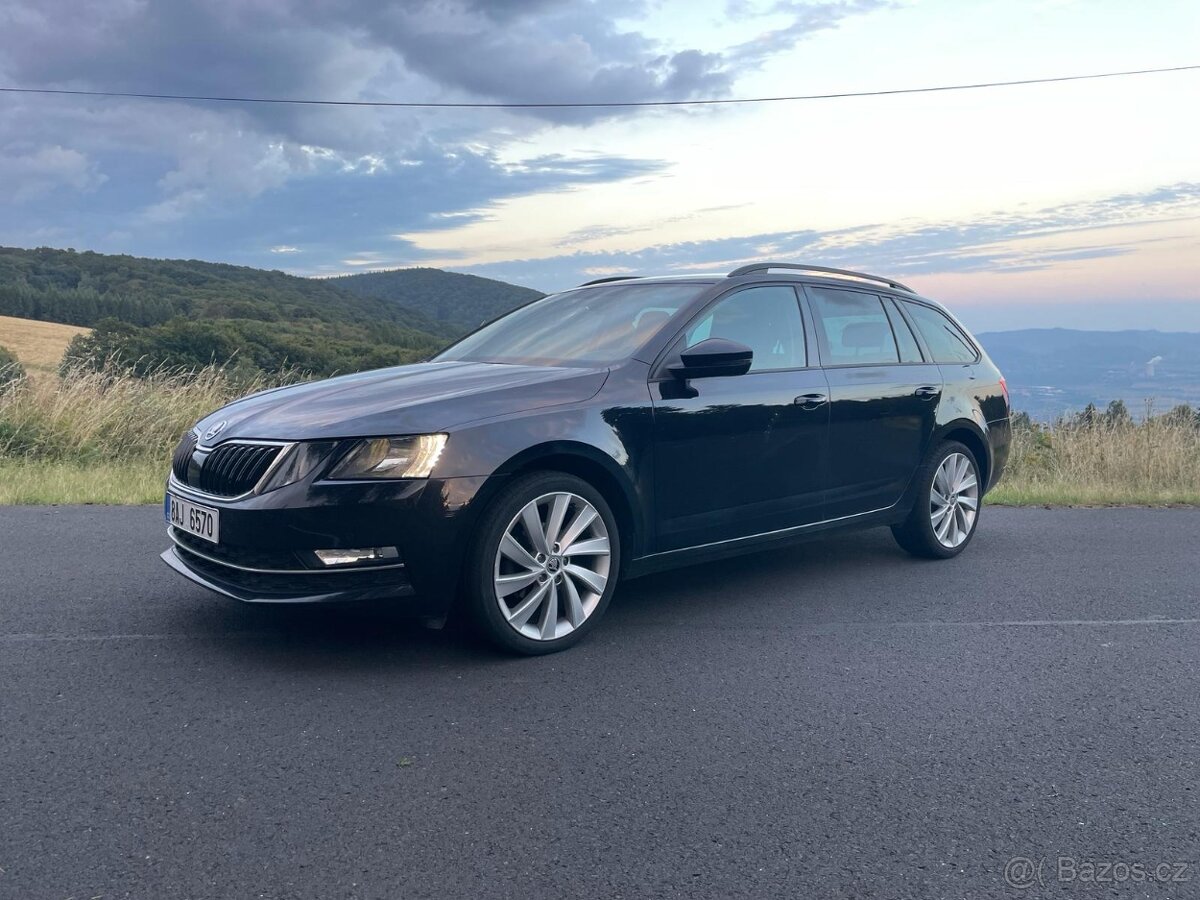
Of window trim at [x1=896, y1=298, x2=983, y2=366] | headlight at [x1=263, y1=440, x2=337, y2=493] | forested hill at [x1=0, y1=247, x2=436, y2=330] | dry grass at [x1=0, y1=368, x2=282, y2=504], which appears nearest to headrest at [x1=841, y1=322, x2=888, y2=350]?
window trim at [x1=896, y1=298, x2=983, y2=366]

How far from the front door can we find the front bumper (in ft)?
3.74

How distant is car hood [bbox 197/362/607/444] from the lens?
410 centimetres

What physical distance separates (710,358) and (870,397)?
151 centimetres

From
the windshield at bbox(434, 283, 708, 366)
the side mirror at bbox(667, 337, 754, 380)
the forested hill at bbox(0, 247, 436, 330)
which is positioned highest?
the forested hill at bbox(0, 247, 436, 330)

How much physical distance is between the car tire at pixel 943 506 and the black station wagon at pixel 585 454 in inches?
0.6

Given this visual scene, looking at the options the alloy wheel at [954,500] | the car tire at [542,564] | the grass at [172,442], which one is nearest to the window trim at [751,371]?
the car tire at [542,564]

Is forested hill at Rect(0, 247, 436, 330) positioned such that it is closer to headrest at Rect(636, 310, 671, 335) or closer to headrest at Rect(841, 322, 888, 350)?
headrest at Rect(841, 322, 888, 350)

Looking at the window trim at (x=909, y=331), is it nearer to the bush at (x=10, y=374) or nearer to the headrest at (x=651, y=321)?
the headrest at (x=651, y=321)

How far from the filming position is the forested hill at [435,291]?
67.4m

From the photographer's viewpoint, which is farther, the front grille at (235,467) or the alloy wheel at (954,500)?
the alloy wheel at (954,500)

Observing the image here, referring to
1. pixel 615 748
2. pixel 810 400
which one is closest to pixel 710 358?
pixel 810 400

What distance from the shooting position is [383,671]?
13.6 ft

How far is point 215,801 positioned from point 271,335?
3000 cm

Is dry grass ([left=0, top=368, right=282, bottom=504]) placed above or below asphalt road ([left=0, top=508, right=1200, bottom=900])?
above
